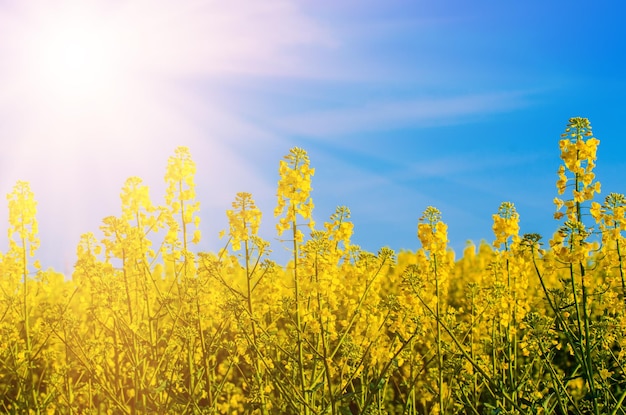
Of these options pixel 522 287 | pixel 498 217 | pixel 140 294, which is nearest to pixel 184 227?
pixel 140 294

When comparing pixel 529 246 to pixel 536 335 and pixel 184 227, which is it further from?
pixel 184 227

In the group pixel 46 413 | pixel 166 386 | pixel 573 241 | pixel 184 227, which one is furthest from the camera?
pixel 46 413

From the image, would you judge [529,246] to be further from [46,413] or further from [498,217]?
[46,413]

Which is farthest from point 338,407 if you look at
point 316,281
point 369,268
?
point 369,268

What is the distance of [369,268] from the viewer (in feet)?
18.7

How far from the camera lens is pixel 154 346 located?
551 centimetres

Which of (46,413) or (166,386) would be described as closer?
(166,386)

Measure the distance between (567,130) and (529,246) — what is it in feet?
2.82

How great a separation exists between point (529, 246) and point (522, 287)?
190 cm

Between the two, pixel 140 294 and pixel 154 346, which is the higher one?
pixel 140 294

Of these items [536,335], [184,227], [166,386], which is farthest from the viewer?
[184,227]

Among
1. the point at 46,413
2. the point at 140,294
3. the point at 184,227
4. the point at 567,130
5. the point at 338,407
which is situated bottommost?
the point at 46,413

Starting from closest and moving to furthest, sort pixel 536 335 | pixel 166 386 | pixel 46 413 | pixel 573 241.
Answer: pixel 573 241 < pixel 536 335 < pixel 166 386 < pixel 46 413

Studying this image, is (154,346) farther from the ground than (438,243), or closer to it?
closer to it
